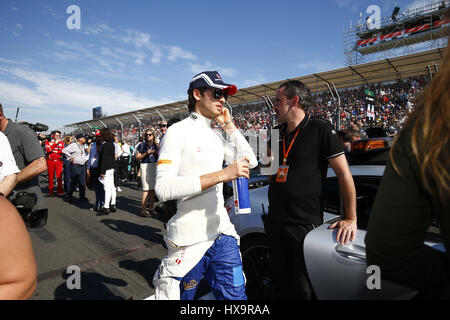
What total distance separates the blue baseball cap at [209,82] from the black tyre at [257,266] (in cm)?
151

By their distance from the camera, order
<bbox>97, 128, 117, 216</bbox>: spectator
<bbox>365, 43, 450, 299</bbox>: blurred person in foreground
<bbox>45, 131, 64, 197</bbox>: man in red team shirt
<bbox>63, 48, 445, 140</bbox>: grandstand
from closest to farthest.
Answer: <bbox>365, 43, 450, 299</bbox>: blurred person in foreground < <bbox>97, 128, 117, 216</bbox>: spectator < <bbox>63, 48, 445, 140</bbox>: grandstand < <bbox>45, 131, 64, 197</bbox>: man in red team shirt

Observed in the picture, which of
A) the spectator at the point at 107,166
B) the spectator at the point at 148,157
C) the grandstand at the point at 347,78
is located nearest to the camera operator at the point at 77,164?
the spectator at the point at 107,166

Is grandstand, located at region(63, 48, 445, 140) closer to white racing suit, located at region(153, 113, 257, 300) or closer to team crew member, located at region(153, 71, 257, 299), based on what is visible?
team crew member, located at region(153, 71, 257, 299)

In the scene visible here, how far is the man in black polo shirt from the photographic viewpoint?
182 centimetres

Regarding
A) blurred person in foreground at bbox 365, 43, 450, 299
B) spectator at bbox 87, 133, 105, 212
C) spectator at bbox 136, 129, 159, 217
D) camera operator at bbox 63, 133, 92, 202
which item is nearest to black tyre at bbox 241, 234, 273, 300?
blurred person in foreground at bbox 365, 43, 450, 299

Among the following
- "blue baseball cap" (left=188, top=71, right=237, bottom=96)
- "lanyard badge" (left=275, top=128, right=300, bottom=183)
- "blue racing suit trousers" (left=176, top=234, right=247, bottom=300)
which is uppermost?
"blue baseball cap" (left=188, top=71, right=237, bottom=96)

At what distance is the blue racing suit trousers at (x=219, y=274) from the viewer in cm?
152

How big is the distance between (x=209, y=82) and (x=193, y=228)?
0.93 meters

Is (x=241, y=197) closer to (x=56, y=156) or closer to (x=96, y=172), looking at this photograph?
(x=96, y=172)

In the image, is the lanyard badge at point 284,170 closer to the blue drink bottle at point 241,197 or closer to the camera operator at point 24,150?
the blue drink bottle at point 241,197

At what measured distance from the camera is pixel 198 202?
1530mm

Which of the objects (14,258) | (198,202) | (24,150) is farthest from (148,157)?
(14,258)

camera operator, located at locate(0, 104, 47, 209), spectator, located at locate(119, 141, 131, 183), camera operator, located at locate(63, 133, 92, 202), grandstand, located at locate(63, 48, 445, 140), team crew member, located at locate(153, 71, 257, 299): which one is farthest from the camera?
spectator, located at locate(119, 141, 131, 183)
